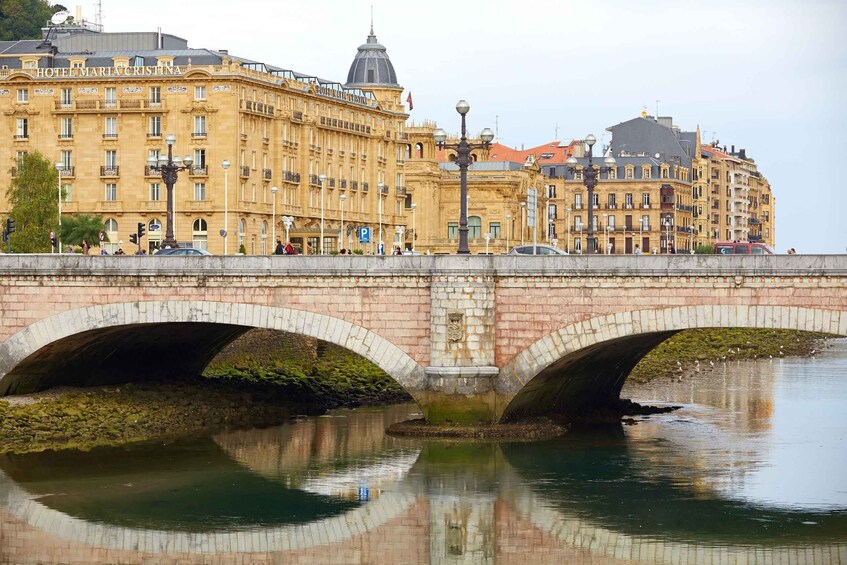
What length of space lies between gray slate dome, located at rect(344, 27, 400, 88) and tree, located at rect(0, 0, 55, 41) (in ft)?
88.1

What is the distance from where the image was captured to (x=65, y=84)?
115 m

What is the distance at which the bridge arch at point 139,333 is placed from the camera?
55.1m

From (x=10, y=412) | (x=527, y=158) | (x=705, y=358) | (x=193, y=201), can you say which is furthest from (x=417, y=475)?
(x=527, y=158)

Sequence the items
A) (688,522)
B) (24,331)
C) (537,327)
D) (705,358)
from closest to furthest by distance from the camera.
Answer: (688,522) < (537,327) < (24,331) < (705,358)

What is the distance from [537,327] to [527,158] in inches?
4687

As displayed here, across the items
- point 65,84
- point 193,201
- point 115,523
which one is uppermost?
point 65,84

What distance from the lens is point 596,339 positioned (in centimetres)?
5291

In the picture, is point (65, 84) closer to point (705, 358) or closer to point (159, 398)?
point (705, 358)

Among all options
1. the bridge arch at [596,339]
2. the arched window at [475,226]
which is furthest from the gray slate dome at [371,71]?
the bridge arch at [596,339]

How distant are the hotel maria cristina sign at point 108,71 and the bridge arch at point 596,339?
59.7 meters

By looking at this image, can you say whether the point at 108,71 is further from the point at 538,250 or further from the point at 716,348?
the point at 538,250

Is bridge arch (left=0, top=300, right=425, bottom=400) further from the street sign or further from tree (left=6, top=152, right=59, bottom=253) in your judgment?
the street sign

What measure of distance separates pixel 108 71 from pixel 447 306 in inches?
2582

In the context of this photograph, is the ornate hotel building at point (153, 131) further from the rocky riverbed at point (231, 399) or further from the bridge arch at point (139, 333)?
the bridge arch at point (139, 333)
